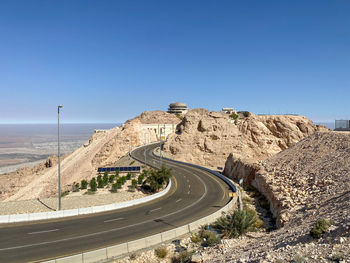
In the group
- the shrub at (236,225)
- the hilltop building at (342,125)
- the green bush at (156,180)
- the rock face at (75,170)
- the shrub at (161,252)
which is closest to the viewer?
the shrub at (161,252)

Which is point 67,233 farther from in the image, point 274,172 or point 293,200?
point 274,172

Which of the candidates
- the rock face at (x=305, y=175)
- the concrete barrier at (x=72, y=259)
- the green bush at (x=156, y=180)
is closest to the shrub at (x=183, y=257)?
the concrete barrier at (x=72, y=259)

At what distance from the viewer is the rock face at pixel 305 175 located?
18156mm

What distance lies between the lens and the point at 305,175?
2459 cm

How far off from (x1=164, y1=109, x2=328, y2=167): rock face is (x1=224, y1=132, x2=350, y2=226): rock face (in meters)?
16.3

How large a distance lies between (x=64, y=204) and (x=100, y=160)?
81.4ft

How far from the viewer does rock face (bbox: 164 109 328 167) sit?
54031mm

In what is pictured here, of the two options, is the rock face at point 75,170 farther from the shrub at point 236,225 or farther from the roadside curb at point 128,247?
the shrub at point 236,225

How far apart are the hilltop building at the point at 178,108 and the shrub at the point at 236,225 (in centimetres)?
10754

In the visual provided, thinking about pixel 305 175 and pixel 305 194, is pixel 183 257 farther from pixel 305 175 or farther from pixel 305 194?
pixel 305 175

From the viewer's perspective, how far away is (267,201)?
2461 centimetres

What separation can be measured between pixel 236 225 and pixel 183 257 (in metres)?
4.97

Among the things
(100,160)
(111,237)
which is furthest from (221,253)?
(100,160)

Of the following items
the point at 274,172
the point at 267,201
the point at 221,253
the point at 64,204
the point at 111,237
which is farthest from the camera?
the point at 274,172
